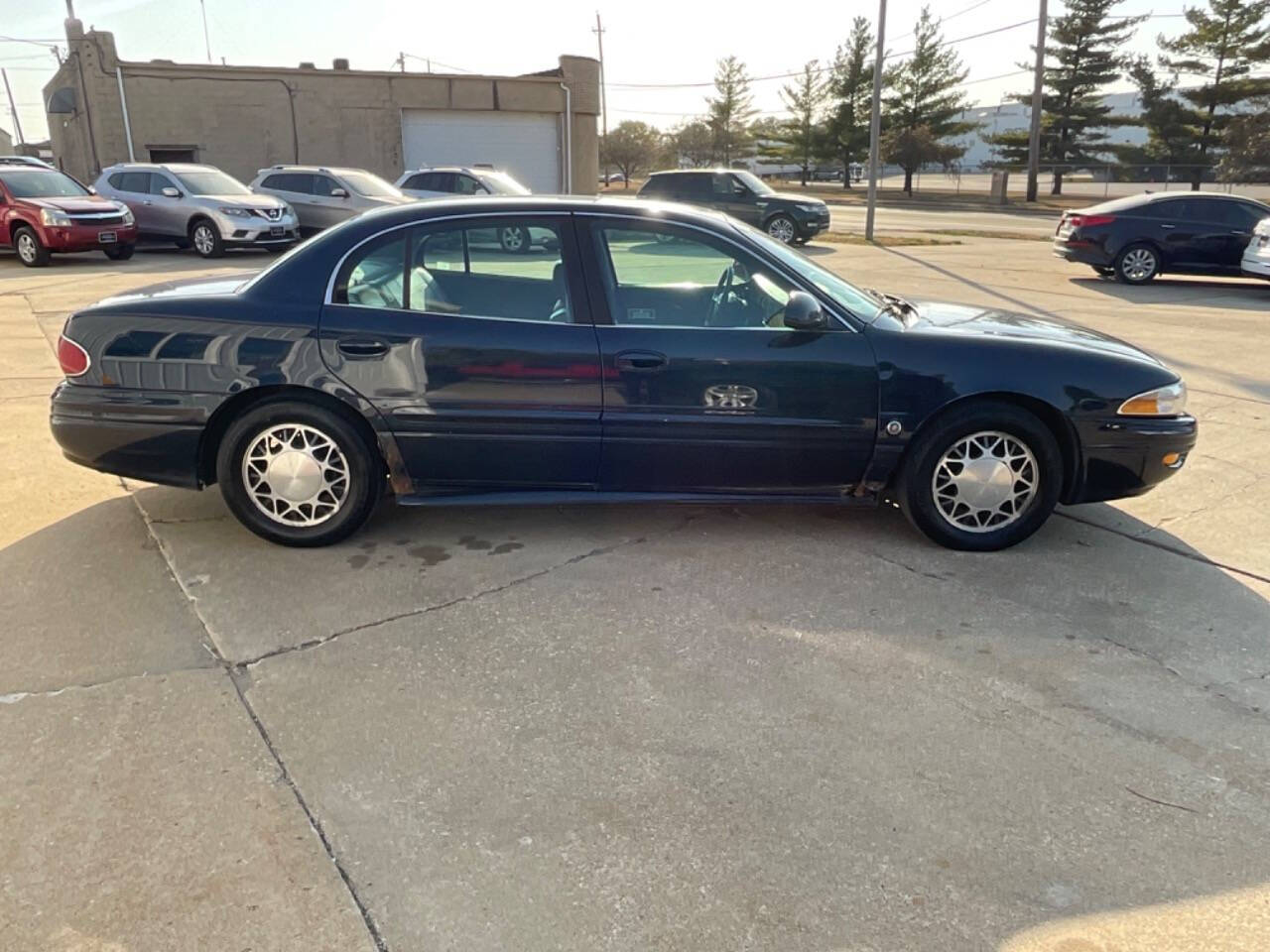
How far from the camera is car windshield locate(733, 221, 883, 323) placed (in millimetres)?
4203

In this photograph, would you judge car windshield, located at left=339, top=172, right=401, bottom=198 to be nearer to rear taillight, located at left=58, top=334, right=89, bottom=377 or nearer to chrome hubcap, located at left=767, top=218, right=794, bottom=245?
chrome hubcap, located at left=767, top=218, right=794, bottom=245

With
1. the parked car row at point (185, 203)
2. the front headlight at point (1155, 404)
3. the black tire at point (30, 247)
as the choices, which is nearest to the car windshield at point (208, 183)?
the parked car row at point (185, 203)

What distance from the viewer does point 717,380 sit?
4.04 metres

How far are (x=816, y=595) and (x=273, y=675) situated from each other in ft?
6.91

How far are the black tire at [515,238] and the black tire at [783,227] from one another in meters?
16.7

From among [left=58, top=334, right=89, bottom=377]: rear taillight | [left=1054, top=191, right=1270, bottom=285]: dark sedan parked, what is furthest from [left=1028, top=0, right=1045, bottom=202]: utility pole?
[left=58, top=334, right=89, bottom=377]: rear taillight

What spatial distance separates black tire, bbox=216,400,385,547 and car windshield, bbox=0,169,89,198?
15.0 metres

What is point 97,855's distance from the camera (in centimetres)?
236

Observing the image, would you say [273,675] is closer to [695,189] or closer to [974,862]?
[974,862]

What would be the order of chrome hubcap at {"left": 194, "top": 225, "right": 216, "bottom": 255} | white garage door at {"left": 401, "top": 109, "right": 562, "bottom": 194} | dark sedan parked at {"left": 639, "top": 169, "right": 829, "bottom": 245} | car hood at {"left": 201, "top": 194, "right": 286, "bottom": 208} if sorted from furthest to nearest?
white garage door at {"left": 401, "top": 109, "right": 562, "bottom": 194} < dark sedan parked at {"left": 639, "top": 169, "right": 829, "bottom": 245} < chrome hubcap at {"left": 194, "top": 225, "right": 216, "bottom": 255} < car hood at {"left": 201, "top": 194, "right": 286, "bottom": 208}

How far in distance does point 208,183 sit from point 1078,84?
47816mm

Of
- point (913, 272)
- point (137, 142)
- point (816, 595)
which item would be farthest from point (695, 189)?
point (816, 595)

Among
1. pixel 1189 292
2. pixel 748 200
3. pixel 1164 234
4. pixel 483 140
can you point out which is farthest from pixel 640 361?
pixel 483 140

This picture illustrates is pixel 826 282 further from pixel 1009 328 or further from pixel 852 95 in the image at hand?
pixel 852 95
